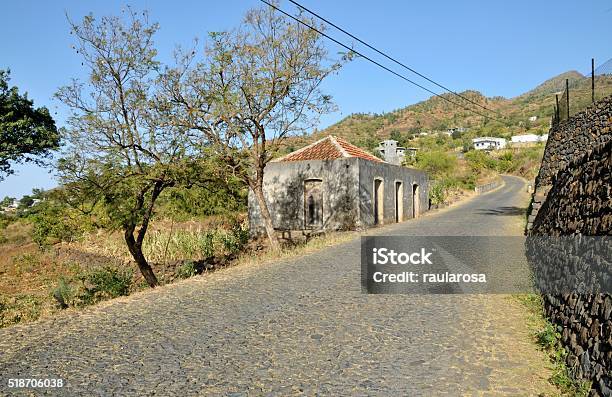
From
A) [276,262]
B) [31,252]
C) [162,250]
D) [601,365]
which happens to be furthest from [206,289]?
[31,252]

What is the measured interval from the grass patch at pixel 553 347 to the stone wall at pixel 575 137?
211 inches

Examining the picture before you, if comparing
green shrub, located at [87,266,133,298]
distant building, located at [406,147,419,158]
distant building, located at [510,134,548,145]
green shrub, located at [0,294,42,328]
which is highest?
distant building, located at [510,134,548,145]

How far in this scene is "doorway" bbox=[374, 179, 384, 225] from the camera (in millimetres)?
20062

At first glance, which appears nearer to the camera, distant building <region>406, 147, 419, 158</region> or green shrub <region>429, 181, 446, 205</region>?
green shrub <region>429, 181, 446, 205</region>

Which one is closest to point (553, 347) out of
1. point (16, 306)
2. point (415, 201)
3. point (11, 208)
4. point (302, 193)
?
point (16, 306)

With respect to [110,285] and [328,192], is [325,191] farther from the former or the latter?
[110,285]

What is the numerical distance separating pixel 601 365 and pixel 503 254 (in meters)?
7.72

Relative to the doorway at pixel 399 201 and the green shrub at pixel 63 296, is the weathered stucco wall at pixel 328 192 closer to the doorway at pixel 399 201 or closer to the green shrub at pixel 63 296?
the doorway at pixel 399 201

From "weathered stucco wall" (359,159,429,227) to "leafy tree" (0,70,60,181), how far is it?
54.0 ft

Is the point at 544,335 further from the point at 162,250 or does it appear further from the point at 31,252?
the point at 31,252

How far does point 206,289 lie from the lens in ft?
27.5

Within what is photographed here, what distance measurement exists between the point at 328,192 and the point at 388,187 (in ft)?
13.1

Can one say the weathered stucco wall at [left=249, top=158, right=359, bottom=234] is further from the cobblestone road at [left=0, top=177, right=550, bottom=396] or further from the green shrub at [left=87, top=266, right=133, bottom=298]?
the cobblestone road at [left=0, top=177, right=550, bottom=396]

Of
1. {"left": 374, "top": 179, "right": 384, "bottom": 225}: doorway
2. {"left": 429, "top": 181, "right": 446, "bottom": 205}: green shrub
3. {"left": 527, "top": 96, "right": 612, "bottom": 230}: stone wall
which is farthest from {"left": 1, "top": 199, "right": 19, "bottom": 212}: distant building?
{"left": 429, "top": 181, "right": 446, "bottom": 205}: green shrub
